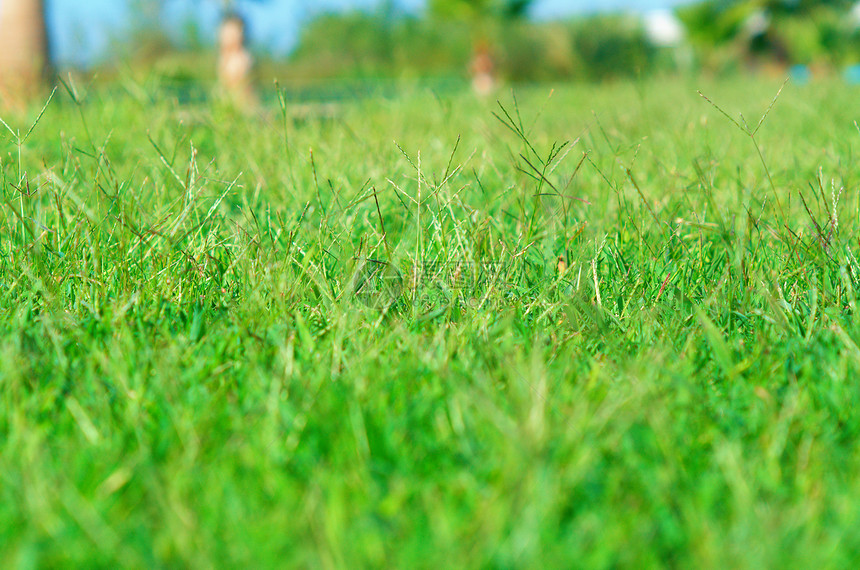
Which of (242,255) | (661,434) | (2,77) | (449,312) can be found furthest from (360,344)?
(2,77)

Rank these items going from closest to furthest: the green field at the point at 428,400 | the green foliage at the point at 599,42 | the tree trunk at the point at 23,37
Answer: the green field at the point at 428,400
the tree trunk at the point at 23,37
the green foliage at the point at 599,42

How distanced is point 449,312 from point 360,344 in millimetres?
235

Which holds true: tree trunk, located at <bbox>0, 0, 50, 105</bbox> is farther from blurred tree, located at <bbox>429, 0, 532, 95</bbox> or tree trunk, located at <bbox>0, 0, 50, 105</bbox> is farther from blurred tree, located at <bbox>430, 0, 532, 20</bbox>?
blurred tree, located at <bbox>430, 0, 532, 20</bbox>

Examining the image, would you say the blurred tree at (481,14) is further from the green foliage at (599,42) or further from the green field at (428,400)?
the green field at (428,400)

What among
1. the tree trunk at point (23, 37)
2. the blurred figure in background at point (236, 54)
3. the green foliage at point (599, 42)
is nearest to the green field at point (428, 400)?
the tree trunk at point (23, 37)

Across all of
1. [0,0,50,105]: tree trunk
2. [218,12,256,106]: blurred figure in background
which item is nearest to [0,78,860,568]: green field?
[0,0,50,105]: tree trunk

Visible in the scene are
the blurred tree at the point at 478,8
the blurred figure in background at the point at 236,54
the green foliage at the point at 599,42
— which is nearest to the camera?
the blurred figure in background at the point at 236,54

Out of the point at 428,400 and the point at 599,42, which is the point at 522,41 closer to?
the point at 599,42

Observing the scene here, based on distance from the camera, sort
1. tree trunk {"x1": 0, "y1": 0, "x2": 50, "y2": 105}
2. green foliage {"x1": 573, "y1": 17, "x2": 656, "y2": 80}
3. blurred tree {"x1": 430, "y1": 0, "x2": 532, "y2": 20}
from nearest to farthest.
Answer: tree trunk {"x1": 0, "y1": 0, "x2": 50, "y2": 105}
blurred tree {"x1": 430, "y1": 0, "x2": 532, "y2": 20}
green foliage {"x1": 573, "y1": 17, "x2": 656, "y2": 80}

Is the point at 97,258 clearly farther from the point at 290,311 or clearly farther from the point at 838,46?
the point at 838,46

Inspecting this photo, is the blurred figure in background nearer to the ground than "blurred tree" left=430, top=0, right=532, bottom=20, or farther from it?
nearer to the ground

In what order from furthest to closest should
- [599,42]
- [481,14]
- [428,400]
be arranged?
[599,42]
[481,14]
[428,400]

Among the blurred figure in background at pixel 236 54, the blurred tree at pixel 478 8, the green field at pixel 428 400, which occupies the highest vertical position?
the blurred tree at pixel 478 8

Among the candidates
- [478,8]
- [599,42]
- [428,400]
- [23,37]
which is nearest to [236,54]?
[23,37]
